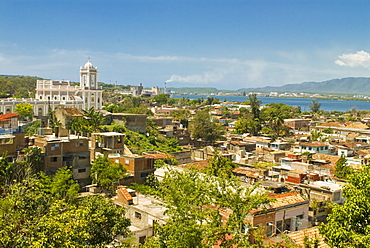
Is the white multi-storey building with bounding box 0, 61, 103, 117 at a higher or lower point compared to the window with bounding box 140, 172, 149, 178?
higher

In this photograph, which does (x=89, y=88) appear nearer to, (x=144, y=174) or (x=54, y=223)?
(x=144, y=174)

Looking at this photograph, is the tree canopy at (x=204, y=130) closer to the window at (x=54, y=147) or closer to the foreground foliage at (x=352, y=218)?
the window at (x=54, y=147)

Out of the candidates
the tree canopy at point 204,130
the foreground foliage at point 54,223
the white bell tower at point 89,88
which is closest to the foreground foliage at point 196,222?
the foreground foliage at point 54,223

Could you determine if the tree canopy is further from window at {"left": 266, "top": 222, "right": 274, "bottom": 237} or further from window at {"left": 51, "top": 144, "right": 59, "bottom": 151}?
window at {"left": 266, "top": 222, "right": 274, "bottom": 237}

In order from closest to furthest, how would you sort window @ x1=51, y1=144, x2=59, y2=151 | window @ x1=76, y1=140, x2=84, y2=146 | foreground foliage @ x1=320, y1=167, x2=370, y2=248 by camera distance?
foreground foliage @ x1=320, y1=167, x2=370, y2=248 → window @ x1=51, y1=144, x2=59, y2=151 → window @ x1=76, y1=140, x2=84, y2=146

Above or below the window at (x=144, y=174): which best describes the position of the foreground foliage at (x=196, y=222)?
above

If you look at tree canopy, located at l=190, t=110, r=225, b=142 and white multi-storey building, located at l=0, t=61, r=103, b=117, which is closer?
tree canopy, located at l=190, t=110, r=225, b=142

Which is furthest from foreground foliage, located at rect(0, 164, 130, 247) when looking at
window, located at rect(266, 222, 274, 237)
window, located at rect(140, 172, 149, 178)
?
window, located at rect(140, 172, 149, 178)

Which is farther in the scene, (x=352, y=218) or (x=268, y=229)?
(x=268, y=229)

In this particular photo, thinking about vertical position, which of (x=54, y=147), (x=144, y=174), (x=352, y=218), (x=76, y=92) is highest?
(x=76, y=92)

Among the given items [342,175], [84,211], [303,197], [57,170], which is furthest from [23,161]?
[342,175]

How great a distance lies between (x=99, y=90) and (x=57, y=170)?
4163 centimetres

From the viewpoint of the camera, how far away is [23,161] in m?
22.6

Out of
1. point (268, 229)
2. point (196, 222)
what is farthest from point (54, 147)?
point (196, 222)
